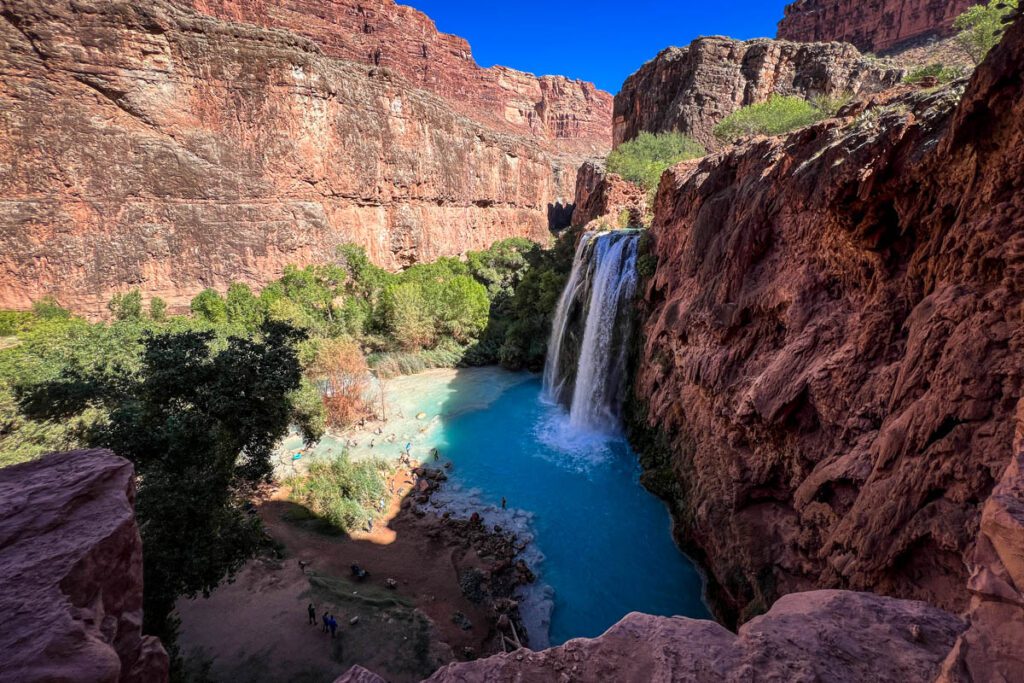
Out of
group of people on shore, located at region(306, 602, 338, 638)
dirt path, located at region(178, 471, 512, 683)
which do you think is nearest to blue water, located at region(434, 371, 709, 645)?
dirt path, located at region(178, 471, 512, 683)

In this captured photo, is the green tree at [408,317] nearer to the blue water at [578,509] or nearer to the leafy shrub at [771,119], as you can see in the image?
the blue water at [578,509]

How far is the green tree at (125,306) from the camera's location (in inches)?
862

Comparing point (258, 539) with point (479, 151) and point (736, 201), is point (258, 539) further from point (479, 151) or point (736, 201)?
point (479, 151)

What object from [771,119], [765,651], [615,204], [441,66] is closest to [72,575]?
[765,651]

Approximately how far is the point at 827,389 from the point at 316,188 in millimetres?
30741

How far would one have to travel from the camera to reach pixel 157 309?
2269cm

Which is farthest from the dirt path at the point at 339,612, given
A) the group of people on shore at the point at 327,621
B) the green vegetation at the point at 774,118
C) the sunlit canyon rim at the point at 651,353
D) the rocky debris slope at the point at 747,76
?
the rocky debris slope at the point at 747,76

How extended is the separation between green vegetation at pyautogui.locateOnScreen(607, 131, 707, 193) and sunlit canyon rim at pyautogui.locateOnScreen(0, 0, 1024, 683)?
6.35ft

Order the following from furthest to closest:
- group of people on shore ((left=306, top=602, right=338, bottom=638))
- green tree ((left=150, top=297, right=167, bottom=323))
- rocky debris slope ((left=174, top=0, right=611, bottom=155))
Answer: rocky debris slope ((left=174, top=0, right=611, bottom=155)) < green tree ((left=150, top=297, right=167, bottom=323)) < group of people on shore ((left=306, top=602, right=338, bottom=638))

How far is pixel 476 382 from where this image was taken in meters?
23.4

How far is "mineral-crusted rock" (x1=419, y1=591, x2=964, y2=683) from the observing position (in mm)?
2670

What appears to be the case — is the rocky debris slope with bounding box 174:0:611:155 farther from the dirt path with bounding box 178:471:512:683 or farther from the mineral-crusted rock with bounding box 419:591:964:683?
the mineral-crusted rock with bounding box 419:591:964:683

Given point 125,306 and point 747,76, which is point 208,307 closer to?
point 125,306

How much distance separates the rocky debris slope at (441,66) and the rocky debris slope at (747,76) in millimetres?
26889
